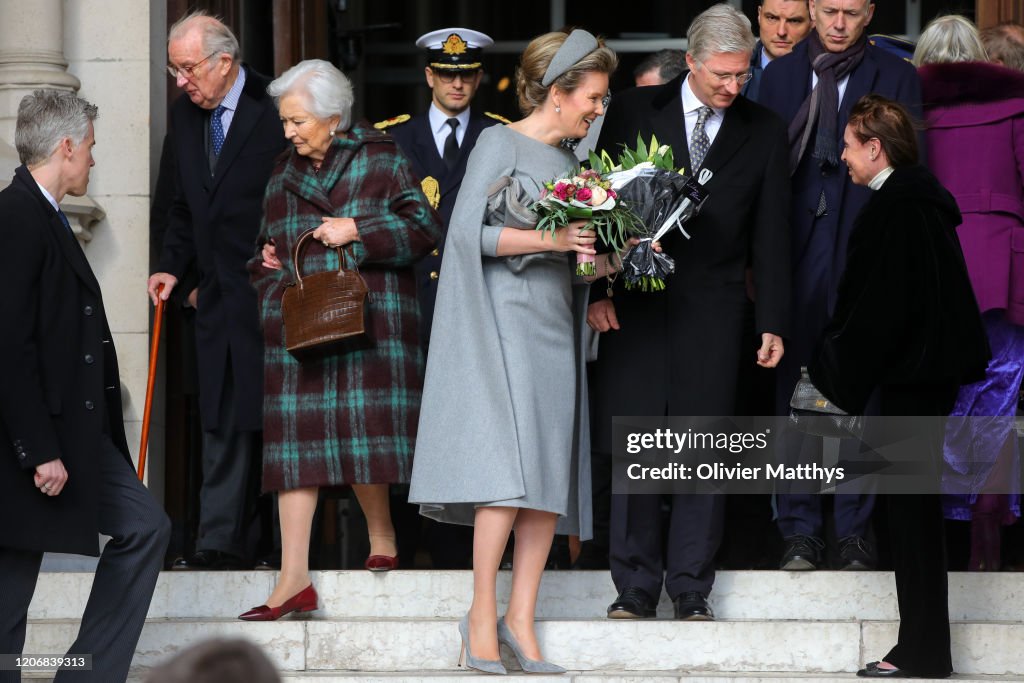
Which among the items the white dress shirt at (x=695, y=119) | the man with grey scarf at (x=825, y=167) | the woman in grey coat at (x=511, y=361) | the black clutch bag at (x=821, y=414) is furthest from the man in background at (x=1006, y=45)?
the woman in grey coat at (x=511, y=361)

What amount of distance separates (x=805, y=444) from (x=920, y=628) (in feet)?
4.12

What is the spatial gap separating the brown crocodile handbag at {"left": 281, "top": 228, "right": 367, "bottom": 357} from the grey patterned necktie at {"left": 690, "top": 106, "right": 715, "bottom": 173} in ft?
4.00

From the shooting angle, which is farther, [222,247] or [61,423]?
[222,247]

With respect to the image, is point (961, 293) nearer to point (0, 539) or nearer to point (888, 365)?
point (888, 365)

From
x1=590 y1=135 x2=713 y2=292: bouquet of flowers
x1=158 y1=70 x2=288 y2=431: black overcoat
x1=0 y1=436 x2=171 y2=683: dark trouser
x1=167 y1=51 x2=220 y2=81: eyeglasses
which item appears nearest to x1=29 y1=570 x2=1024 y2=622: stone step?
x1=158 y1=70 x2=288 y2=431: black overcoat

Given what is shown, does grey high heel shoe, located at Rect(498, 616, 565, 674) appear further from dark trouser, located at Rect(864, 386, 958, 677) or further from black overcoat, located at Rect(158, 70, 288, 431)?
black overcoat, located at Rect(158, 70, 288, 431)

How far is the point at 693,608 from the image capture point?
557 cm

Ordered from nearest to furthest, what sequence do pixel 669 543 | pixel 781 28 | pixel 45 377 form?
pixel 45 377
pixel 669 543
pixel 781 28

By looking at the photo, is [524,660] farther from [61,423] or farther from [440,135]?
[440,135]

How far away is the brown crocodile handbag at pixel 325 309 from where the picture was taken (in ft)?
18.8

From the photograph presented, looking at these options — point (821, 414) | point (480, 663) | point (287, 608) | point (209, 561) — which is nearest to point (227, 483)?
point (209, 561)

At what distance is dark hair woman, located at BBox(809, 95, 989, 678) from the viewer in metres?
5.11

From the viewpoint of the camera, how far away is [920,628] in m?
5.09

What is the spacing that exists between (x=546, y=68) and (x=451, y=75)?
6.30ft
